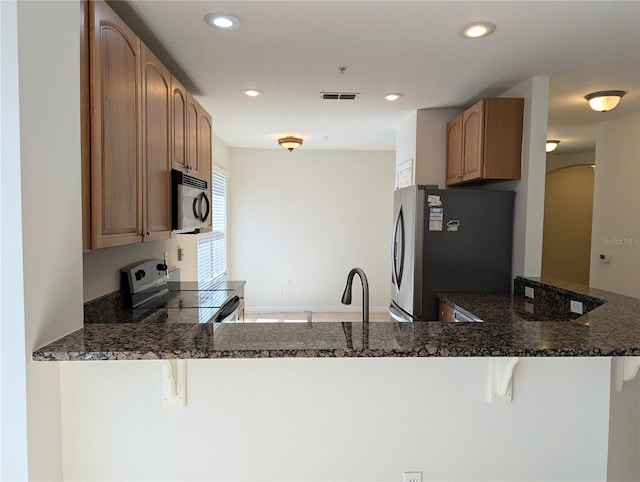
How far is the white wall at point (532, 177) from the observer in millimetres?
2727

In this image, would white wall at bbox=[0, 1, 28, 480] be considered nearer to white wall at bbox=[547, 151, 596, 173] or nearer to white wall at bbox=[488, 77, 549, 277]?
white wall at bbox=[488, 77, 549, 277]

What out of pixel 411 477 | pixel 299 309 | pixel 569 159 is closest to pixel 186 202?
pixel 411 477

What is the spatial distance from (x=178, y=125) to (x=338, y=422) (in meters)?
1.97

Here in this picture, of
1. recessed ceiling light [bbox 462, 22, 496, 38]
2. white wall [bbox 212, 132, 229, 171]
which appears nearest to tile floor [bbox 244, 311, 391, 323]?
white wall [bbox 212, 132, 229, 171]

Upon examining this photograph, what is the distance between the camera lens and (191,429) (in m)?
1.26

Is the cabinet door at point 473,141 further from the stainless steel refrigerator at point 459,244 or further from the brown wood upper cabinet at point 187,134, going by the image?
the brown wood upper cabinet at point 187,134

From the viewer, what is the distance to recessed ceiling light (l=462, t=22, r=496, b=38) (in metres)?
1.95

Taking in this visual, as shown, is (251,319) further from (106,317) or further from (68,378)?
(68,378)

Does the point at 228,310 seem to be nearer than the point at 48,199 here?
No

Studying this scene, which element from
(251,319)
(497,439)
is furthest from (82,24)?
(251,319)

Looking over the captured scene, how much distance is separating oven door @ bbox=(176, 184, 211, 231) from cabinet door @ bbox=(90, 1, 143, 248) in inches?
18.3

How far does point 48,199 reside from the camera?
1.08 m

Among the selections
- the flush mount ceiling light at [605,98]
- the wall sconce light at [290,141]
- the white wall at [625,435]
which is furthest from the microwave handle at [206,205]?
the flush mount ceiling light at [605,98]

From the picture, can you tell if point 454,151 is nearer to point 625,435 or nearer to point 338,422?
point 625,435
